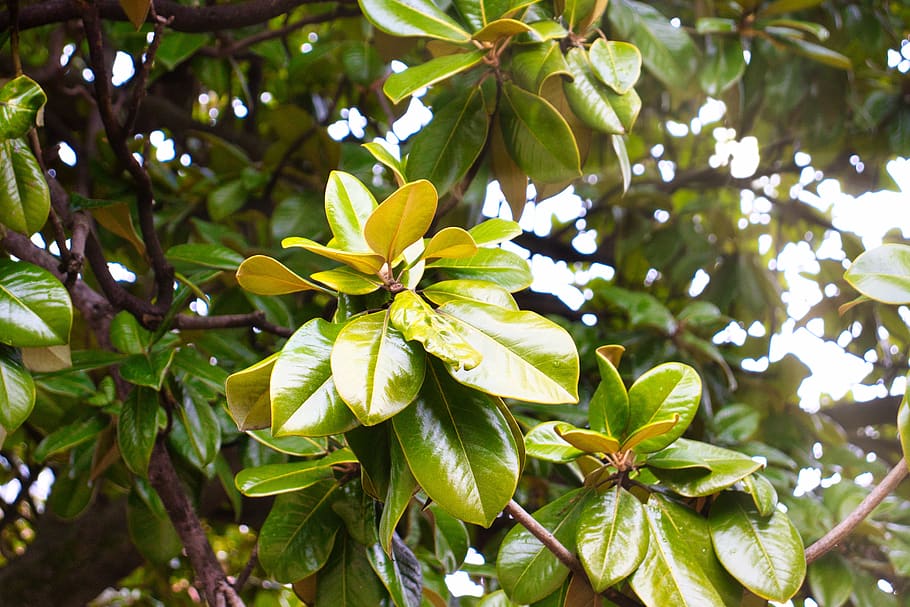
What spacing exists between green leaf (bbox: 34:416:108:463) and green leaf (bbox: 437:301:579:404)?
1.78 ft

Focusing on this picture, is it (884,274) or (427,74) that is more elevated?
(427,74)

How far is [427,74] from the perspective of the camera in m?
0.67

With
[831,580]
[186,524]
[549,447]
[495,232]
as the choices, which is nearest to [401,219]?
[495,232]

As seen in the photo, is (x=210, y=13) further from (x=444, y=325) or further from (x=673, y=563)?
(x=673, y=563)

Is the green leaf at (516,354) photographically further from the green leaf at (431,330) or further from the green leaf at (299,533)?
the green leaf at (299,533)

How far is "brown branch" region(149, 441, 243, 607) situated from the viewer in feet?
2.41

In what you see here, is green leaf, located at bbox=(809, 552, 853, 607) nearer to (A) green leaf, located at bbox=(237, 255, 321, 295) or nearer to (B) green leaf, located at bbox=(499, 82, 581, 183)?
(B) green leaf, located at bbox=(499, 82, 581, 183)

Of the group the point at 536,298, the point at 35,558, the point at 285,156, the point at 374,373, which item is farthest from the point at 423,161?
the point at 35,558

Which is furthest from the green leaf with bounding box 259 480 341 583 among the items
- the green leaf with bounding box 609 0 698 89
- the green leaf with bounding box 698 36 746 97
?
the green leaf with bounding box 698 36 746 97

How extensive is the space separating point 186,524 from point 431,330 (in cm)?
48

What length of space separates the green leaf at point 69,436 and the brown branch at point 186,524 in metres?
0.10

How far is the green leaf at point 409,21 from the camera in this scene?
0.68m

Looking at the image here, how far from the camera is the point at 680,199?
6.79ft

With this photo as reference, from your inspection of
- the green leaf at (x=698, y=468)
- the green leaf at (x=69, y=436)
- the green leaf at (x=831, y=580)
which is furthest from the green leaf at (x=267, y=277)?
the green leaf at (x=831, y=580)
